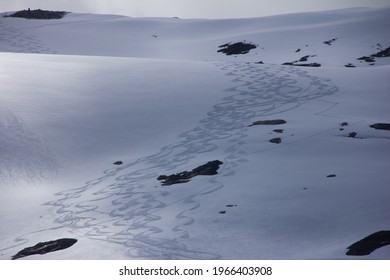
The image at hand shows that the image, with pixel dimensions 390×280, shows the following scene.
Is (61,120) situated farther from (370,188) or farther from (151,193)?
(370,188)

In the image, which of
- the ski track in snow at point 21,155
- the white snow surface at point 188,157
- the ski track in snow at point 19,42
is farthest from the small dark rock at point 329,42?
the ski track in snow at point 21,155

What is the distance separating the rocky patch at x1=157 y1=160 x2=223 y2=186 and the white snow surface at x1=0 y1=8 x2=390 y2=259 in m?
0.35

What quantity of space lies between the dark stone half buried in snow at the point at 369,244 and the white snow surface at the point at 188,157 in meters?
0.20

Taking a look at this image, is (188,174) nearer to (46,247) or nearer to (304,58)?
(46,247)

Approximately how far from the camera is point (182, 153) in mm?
16484

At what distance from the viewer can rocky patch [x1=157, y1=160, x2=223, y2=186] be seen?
1410cm

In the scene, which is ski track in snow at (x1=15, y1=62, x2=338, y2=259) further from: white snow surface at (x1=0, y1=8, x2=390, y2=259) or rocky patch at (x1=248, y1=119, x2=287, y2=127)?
rocky patch at (x1=248, y1=119, x2=287, y2=127)

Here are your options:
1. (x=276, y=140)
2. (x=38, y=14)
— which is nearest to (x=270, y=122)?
(x=276, y=140)

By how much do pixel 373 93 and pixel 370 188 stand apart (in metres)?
11.7

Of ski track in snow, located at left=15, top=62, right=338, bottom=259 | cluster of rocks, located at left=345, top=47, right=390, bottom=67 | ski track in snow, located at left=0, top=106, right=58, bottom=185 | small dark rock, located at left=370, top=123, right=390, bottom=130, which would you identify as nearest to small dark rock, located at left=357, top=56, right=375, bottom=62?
cluster of rocks, located at left=345, top=47, right=390, bottom=67

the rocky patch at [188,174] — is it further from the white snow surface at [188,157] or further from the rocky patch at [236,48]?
the rocky patch at [236,48]

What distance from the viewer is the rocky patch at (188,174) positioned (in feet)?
46.3

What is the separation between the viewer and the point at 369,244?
29.3ft

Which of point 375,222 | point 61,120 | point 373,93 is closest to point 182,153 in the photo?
point 61,120
